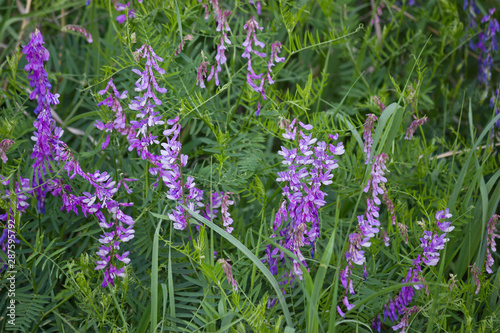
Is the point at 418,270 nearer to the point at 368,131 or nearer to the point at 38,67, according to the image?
the point at 368,131

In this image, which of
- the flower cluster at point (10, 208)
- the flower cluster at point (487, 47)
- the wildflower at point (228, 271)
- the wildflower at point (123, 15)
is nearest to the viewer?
the wildflower at point (228, 271)

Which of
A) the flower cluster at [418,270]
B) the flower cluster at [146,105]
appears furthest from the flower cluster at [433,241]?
the flower cluster at [146,105]

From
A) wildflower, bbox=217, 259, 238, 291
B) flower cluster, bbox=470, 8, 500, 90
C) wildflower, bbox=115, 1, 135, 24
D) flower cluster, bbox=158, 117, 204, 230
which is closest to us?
wildflower, bbox=217, 259, 238, 291

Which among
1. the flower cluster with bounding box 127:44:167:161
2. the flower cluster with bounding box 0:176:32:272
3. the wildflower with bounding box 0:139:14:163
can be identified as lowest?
the flower cluster with bounding box 0:176:32:272

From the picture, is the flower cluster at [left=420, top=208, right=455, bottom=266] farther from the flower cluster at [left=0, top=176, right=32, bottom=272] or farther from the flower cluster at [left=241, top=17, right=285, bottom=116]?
the flower cluster at [left=0, top=176, right=32, bottom=272]

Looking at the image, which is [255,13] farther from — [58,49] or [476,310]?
[476,310]

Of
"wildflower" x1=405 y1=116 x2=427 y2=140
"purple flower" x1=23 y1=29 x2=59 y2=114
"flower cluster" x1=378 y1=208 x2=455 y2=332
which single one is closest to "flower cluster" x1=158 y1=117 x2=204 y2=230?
"purple flower" x1=23 y1=29 x2=59 y2=114

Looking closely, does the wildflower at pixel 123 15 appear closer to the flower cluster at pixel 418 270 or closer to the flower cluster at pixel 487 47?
the flower cluster at pixel 418 270

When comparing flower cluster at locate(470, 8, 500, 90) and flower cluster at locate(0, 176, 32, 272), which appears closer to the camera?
flower cluster at locate(0, 176, 32, 272)

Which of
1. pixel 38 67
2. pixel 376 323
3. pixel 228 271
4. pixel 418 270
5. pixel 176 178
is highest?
pixel 38 67

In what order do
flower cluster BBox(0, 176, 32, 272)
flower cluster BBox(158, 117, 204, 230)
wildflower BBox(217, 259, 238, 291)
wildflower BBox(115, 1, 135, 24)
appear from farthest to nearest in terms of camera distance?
wildflower BBox(115, 1, 135, 24)
flower cluster BBox(0, 176, 32, 272)
flower cluster BBox(158, 117, 204, 230)
wildflower BBox(217, 259, 238, 291)

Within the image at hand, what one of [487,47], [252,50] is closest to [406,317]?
[252,50]

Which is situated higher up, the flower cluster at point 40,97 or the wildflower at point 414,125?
the flower cluster at point 40,97

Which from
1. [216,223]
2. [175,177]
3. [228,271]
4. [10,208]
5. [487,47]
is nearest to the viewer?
[228,271]
